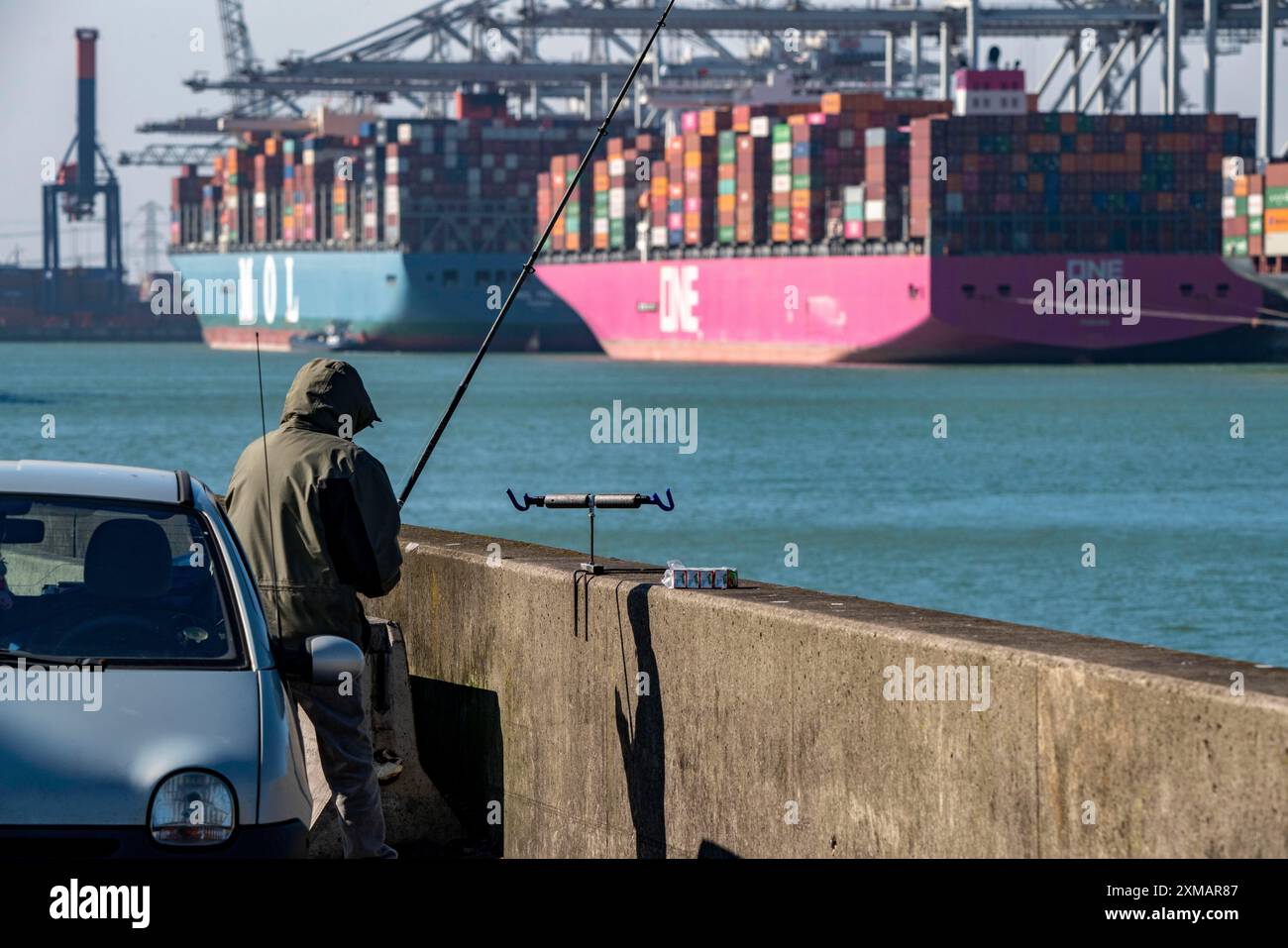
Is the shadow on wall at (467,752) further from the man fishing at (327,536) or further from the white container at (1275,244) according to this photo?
the white container at (1275,244)

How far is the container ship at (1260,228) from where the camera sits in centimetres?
8425

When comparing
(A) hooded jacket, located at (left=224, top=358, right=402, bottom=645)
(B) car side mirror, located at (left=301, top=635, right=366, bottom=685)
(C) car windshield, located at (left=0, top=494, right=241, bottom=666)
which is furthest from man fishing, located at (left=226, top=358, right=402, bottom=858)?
(B) car side mirror, located at (left=301, top=635, right=366, bottom=685)

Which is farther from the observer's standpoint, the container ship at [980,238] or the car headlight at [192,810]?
the container ship at [980,238]

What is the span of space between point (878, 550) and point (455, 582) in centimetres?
3180

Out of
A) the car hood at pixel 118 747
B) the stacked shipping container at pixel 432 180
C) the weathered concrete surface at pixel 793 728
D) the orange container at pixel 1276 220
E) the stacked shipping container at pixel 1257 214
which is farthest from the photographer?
the stacked shipping container at pixel 432 180

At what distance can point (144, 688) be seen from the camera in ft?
16.9

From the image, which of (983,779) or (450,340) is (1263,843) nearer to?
(983,779)

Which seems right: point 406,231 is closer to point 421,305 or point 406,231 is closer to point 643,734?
point 421,305

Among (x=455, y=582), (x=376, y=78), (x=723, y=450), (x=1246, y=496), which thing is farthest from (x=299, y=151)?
(x=455, y=582)

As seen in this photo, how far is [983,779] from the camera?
199 inches

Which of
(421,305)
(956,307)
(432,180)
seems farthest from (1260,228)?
(432,180)

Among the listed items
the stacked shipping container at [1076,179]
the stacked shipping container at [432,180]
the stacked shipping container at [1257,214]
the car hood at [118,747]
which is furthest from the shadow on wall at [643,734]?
the stacked shipping container at [432,180]

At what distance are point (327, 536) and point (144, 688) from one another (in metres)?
1.09

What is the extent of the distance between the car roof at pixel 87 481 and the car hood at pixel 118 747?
1.95ft
